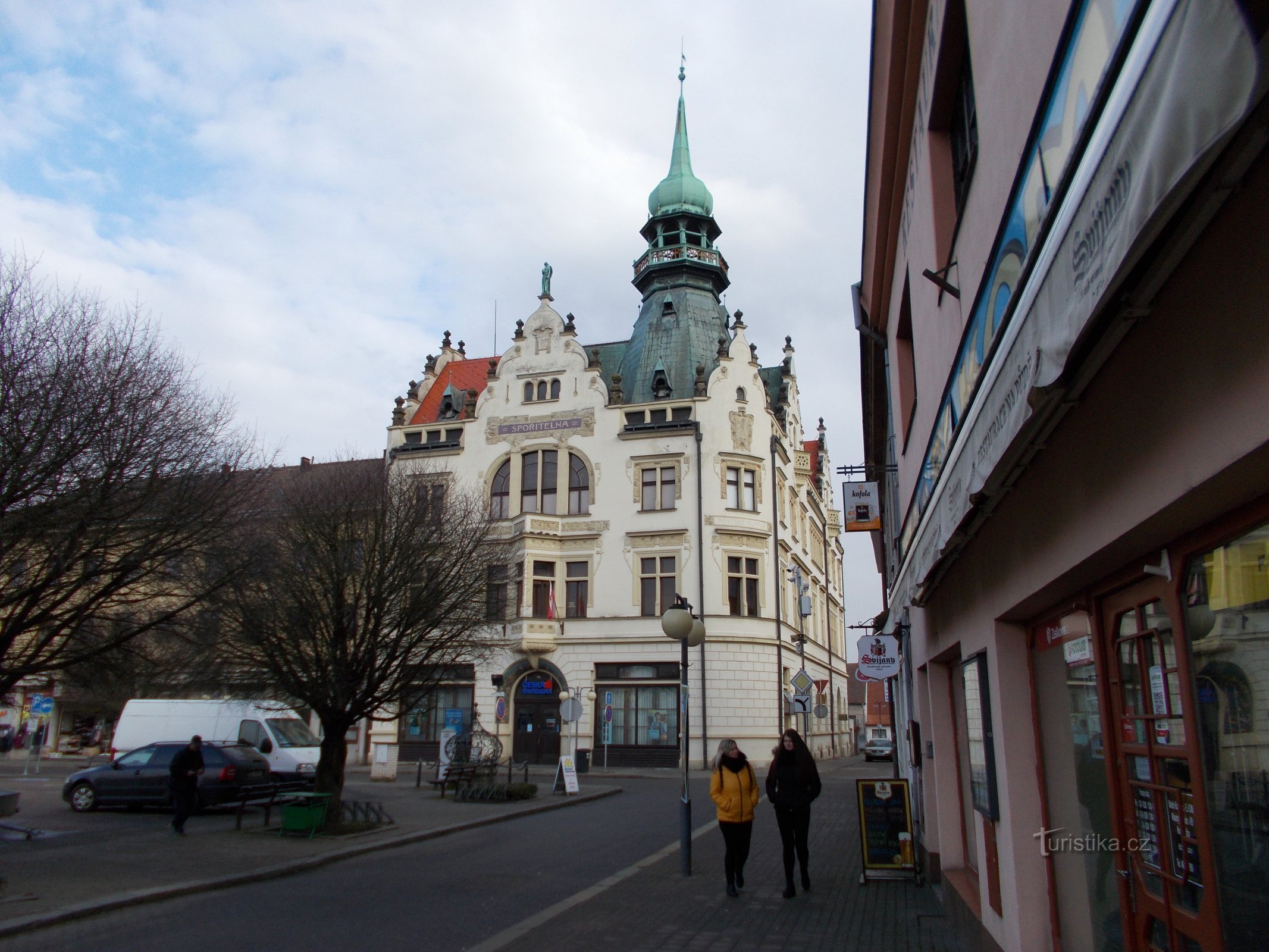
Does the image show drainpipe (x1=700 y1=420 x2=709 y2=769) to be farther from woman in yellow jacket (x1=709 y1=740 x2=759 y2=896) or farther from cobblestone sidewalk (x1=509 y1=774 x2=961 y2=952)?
woman in yellow jacket (x1=709 y1=740 x2=759 y2=896)

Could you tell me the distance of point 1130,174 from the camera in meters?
2.17

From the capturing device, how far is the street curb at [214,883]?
8.55 meters

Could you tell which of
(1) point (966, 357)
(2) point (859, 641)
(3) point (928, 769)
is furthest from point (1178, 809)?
(2) point (859, 641)

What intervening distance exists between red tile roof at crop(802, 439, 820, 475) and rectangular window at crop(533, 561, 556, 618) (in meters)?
19.4

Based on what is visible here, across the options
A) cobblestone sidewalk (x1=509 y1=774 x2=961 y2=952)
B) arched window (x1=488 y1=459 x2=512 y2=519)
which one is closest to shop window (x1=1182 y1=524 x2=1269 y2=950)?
cobblestone sidewalk (x1=509 y1=774 x2=961 y2=952)

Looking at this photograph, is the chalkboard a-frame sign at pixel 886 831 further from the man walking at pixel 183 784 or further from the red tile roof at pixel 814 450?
the red tile roof at pixel 814 450

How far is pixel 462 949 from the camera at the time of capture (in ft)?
25.7

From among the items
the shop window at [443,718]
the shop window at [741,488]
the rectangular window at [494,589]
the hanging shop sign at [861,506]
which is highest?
the shop window at [741,488]

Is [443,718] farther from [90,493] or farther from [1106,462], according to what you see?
[1106,462]

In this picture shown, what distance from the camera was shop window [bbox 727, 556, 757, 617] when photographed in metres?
37.1

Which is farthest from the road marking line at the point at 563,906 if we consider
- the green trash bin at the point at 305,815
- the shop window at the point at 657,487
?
the shop window at the point at 657,487

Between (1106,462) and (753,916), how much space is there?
7296 mm

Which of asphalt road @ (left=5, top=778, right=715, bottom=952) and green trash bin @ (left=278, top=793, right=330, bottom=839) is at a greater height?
green trash bin @ (left=278, top=793, right=330, bottom=839)

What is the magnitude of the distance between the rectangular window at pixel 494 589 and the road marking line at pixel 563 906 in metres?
7.78
